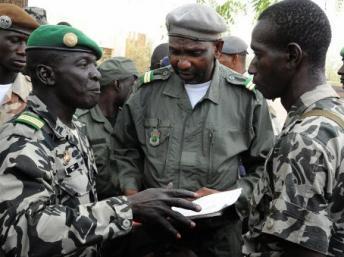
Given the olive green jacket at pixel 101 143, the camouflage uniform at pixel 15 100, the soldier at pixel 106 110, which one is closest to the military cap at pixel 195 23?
the olive green jacket at pixel 101 143

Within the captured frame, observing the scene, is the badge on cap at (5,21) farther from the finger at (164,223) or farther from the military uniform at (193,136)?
the finger at (164,223)

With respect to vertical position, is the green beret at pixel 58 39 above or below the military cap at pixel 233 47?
above

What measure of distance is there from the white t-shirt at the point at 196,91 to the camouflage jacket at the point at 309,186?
1070 millimetres

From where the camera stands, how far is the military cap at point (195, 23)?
110 inches

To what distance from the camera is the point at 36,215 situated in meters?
1.81

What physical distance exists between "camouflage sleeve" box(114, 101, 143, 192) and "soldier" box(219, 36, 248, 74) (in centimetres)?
219

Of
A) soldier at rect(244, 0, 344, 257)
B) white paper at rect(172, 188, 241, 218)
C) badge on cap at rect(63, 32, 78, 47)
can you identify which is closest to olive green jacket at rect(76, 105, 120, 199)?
white paper at rect(172, 188, 241, 218)

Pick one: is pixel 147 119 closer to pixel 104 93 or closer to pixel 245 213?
pixel 245 213

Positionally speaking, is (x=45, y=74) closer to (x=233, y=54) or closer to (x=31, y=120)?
(x=31, y=120)

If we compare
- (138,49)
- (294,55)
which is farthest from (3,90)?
(138,49)

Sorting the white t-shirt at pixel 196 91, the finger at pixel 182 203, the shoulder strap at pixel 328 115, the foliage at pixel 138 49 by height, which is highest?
the shoulder strap at pixel 328 115

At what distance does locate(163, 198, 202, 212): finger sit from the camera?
197 centimetres

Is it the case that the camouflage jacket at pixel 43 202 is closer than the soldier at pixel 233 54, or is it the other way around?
the camouflage jacket at pixel 43 202

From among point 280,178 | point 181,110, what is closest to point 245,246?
point 280,178
